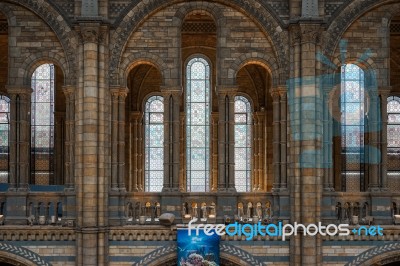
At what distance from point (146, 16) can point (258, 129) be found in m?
8.91

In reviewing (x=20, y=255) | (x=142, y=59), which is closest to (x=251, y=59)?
(x=142, y=59)

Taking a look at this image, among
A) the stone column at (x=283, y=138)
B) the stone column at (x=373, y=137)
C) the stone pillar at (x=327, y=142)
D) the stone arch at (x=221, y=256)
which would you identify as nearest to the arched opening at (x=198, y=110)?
the stone column at (x=283, y=138)

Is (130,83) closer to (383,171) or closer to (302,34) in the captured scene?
(302,34)

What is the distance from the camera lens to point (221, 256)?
67.4ft

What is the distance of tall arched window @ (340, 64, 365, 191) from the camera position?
26781mm

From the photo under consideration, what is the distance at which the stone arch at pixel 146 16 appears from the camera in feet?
69.1

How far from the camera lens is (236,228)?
2048cm

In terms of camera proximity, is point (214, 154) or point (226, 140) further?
point (214, 154)

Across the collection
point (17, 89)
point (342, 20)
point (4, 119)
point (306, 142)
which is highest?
point (342, 20)

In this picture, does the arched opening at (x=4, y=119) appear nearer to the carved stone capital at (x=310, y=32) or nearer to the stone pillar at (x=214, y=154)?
the stone pillar at (x=214, y=154)

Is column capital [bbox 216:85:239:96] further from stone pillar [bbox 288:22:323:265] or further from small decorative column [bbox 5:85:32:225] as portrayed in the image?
small decorative column [bbox 5:85:32:225]

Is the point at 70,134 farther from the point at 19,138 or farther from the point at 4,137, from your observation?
the point at 4,137

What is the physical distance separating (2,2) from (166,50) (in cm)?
562

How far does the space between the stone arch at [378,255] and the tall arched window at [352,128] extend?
647 centimetres
